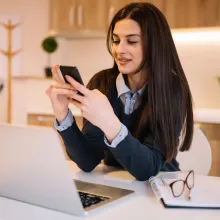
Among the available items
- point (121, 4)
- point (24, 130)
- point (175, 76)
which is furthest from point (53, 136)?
point (121, 4)

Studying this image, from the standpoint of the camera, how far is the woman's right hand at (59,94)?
971mm

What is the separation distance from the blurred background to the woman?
123 cm

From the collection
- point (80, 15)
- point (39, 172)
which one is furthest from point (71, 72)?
point (80, 15)

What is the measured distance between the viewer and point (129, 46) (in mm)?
1214

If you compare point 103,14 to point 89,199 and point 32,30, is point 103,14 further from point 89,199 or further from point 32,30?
point 89,199

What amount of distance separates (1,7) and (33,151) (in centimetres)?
346

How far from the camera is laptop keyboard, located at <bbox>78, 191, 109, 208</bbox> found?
787 millimetres

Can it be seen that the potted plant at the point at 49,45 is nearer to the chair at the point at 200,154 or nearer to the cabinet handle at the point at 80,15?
the cabinet handle at the point at 80,15

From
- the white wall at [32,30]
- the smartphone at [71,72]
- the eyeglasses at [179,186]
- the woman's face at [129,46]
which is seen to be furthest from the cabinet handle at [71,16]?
the eyeglasses at [179,186]

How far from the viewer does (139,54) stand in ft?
3.99

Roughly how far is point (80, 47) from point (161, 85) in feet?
7.84

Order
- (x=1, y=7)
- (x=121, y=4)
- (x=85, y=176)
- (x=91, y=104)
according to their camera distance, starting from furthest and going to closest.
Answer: (x=1, y=7) < (x=121, y=4) < (x=85, y=176) < (x=91, y=104)

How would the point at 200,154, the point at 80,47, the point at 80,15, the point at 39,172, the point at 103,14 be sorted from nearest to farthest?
the point at 39,172 < the point at 200,154 < the point at 103,14 < the point at 80,15 < the point at 80,47

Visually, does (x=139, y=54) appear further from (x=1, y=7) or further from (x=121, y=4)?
(x=1, y=7)
